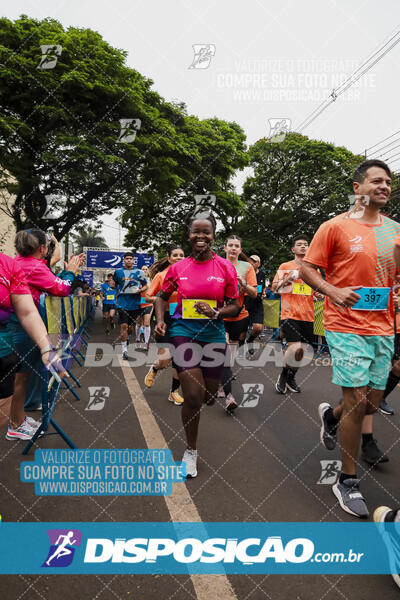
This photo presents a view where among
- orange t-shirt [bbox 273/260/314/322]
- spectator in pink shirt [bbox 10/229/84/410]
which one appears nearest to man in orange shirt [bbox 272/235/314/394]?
orange t-shirt [bbox 273/260/314/322]

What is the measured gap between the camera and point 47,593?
6.17ft

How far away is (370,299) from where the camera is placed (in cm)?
276

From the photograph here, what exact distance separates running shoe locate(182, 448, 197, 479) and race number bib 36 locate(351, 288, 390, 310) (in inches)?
61.6

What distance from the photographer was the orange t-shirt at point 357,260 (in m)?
2.76

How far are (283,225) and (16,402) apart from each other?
2682cm

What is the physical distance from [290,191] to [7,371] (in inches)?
1181

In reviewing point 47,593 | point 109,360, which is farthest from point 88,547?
point 109,360

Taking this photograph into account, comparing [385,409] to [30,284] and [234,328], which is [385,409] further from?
[30,284]

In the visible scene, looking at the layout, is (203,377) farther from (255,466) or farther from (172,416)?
(172,416)

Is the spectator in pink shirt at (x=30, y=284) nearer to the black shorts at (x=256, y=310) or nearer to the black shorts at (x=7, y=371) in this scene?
the black shorts at (x=7, y=371)

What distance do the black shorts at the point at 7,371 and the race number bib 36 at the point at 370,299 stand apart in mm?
2072

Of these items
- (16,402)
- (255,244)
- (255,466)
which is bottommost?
(255,466)

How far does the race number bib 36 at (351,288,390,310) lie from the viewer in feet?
9.06

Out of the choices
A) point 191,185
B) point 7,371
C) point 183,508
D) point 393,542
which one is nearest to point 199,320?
point 183,508
